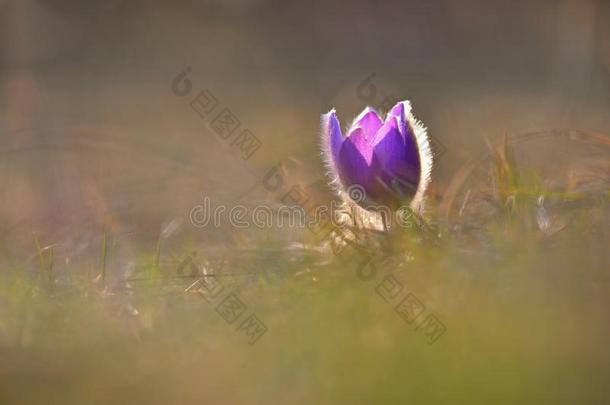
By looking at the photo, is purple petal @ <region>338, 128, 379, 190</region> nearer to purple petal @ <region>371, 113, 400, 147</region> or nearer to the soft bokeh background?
purple petal @ <region>371, 113, 400, 147</region>

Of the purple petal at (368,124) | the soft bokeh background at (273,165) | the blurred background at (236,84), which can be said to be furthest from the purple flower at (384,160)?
the blurred background at (236,84)

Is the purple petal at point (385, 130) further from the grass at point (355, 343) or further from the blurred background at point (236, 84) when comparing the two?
the grass at point (355, 343)

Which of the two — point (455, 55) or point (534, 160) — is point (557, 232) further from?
point (455, 55)

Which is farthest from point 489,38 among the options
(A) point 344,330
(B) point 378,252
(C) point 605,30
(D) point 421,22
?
(A) point 344,330

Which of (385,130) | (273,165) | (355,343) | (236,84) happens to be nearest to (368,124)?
(385,130)

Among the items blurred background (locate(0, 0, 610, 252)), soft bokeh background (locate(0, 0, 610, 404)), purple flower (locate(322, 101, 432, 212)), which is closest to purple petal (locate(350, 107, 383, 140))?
purple flower (locate(322, 101, 432, 212))

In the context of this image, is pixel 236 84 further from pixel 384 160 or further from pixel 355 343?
pixel 355 343

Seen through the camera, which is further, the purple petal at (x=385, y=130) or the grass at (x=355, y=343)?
the purple petal at (x=385, y=130)
